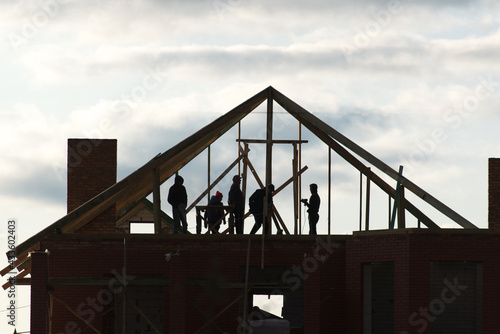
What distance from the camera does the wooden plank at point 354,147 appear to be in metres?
24.0

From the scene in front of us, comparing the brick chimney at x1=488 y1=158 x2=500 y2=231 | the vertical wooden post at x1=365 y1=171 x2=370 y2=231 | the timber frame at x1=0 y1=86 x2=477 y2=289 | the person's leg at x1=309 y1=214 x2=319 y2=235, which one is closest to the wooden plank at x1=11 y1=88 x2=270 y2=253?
the timber frame at x1=0 y1=86 x2=477 y2=289

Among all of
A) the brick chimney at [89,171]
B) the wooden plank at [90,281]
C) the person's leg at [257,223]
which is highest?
the brick chimney at [89,171]

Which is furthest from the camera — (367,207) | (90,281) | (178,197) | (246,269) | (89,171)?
(89,171)

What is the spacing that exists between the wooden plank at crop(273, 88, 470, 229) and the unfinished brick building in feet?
0.09

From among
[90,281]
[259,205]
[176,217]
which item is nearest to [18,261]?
[90,281]

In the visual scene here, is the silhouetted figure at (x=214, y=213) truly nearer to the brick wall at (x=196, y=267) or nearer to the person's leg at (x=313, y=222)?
the brick wall at (x=196, y=267)

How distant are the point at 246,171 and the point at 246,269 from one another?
4.13 meters

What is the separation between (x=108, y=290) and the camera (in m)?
23.6

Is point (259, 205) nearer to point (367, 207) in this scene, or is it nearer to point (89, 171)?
point (367, 207)

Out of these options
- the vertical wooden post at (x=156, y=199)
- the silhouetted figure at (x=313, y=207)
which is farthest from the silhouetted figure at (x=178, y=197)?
the silhouetted figure at (x=313, y=207)

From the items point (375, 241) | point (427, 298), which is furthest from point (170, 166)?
point (427, 298)

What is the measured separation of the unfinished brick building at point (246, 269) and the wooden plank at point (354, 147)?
3 cm

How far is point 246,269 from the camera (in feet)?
76.4

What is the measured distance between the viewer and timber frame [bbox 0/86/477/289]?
2341 centimetres
